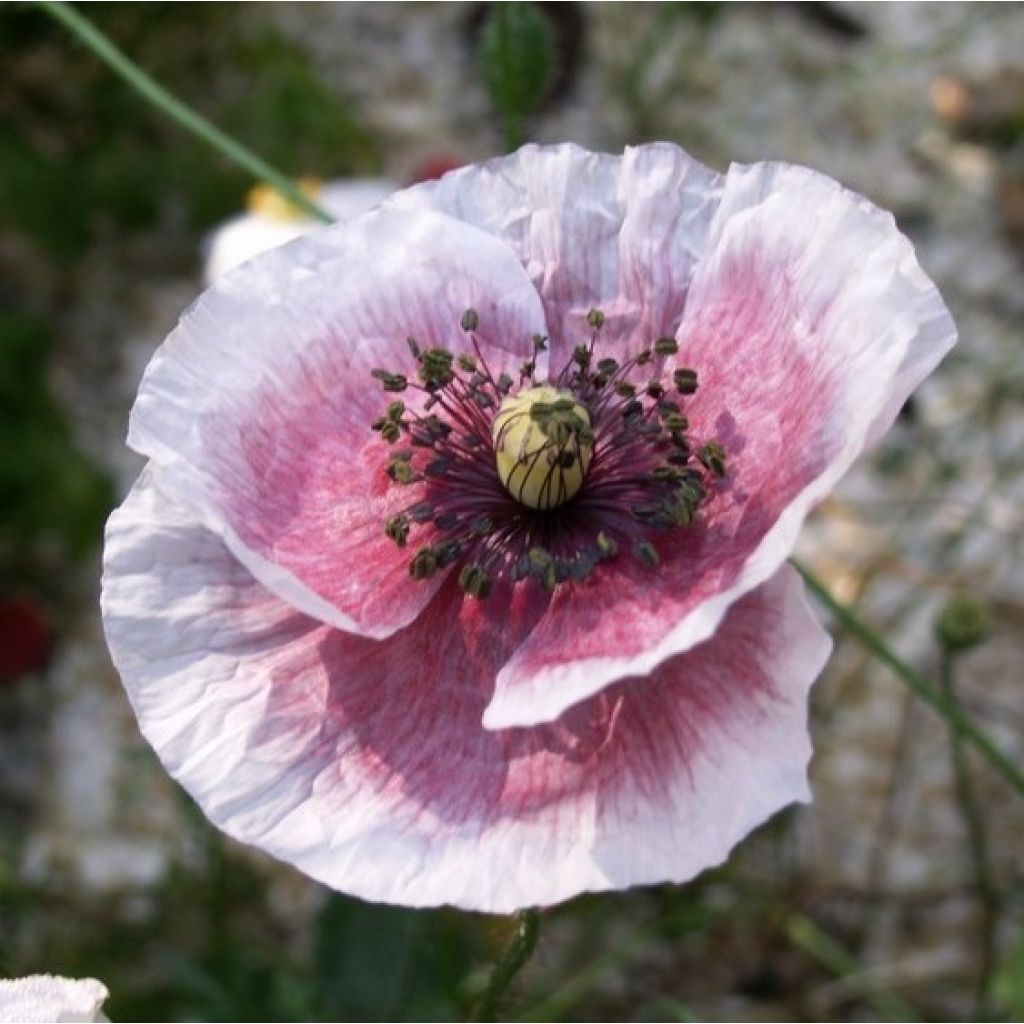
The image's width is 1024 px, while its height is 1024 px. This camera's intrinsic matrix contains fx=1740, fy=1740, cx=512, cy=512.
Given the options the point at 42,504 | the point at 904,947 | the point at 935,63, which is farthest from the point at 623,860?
the point at 935,63

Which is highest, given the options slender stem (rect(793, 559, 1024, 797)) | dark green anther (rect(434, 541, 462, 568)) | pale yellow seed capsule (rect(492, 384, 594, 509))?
pale yellow seed capsule (rect(492, 384, 594, 509))

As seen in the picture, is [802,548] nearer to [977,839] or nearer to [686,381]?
[977,839]

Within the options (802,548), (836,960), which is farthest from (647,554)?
(802,548)

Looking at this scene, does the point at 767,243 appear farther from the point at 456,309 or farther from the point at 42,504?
the point at 42,504

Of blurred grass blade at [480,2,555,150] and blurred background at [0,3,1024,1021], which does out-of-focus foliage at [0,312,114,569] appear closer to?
blurred background at [0,3,1024,1021]

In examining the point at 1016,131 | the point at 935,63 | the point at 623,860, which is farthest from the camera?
the point at 935,63

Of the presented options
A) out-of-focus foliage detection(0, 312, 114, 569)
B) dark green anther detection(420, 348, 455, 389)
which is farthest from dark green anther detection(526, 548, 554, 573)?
out-of-focus foliage detection(0, 312, 114, 569)
